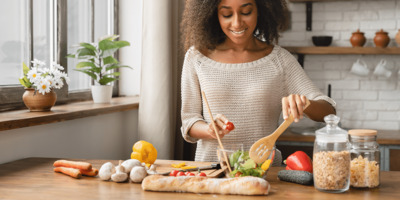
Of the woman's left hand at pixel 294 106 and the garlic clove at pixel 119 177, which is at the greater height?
the woman's left hand at pixel 294 106

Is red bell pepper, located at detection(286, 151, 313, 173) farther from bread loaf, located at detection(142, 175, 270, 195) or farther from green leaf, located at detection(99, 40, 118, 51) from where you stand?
green leaf, located at detection(99, 40, 118, 51)

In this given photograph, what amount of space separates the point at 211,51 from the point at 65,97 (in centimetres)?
88

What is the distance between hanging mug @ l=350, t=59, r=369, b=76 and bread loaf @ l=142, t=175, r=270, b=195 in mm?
2623

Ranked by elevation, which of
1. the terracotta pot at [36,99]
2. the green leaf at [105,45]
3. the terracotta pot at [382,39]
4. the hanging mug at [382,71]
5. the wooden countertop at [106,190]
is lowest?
the wooden countertop at [106,190]

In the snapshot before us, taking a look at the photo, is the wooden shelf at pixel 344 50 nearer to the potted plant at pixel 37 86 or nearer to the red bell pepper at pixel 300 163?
the potted plant at pixel 37 86

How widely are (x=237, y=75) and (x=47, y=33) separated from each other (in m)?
1.03

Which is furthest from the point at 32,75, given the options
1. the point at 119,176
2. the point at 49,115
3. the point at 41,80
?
the point at 119,176

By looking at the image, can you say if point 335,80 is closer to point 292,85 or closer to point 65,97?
point 292,85

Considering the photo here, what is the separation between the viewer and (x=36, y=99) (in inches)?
78.9

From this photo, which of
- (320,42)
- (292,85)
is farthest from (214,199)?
(320,42)

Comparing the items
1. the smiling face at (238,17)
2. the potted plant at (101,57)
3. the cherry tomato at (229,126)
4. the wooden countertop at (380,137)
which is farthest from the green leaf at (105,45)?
the wooden countertop at (380,137)

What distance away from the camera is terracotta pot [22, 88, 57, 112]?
200 cm

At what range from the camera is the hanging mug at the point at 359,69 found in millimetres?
3664

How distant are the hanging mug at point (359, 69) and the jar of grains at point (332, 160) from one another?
2.52 meters
